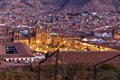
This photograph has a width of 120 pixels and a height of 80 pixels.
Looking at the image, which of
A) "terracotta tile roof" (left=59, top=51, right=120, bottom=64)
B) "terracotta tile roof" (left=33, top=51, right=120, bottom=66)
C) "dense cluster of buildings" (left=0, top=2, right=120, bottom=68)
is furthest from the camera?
"dense cluster of buildings" (left=0, top=2, right=120, bottom=68)

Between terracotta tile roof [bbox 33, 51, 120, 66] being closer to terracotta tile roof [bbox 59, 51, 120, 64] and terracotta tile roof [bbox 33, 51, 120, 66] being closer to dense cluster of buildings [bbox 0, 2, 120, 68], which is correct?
terracotta tile roof [bbox 59, 51, 120, 64]

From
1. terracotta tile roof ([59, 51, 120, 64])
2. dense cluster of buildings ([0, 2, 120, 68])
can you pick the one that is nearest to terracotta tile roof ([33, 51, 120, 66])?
terracotta tile roof ([59, 51, 120, 64])

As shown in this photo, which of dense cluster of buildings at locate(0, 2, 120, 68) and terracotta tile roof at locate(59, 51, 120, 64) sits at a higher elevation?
terracotta tile roof at locate(59, 51, 120, 64)

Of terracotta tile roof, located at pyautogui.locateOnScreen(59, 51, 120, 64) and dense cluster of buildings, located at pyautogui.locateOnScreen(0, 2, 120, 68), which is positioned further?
dense cluster of buildings, located at pyautogui.locateOnScreen(0, 2, 120, 68)

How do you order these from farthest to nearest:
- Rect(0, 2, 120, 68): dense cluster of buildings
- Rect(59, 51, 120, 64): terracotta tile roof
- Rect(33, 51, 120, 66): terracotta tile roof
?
Rect(0, 2, 120, 68): dense cluster of buildings
Rect(59, 51, 120, 64): terracotta tile roof
Rect(33, 51, 120, 66): terracotta tile roof

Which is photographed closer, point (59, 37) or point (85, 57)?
point (85, 57)

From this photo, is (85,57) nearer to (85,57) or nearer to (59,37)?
(85,57)

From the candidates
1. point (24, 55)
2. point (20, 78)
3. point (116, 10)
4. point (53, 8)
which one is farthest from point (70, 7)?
point (20, 78)

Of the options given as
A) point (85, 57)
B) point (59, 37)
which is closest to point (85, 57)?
point (85, 57)

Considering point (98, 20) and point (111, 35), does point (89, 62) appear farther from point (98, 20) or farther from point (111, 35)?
point (98, 20)

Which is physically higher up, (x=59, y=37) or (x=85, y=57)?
(x=85, y=57)

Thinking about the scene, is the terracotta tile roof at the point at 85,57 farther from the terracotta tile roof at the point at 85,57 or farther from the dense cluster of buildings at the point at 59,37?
the dense cluster of buildings at the point at 59,37

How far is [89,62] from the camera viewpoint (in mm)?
23906

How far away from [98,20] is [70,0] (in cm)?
3804
